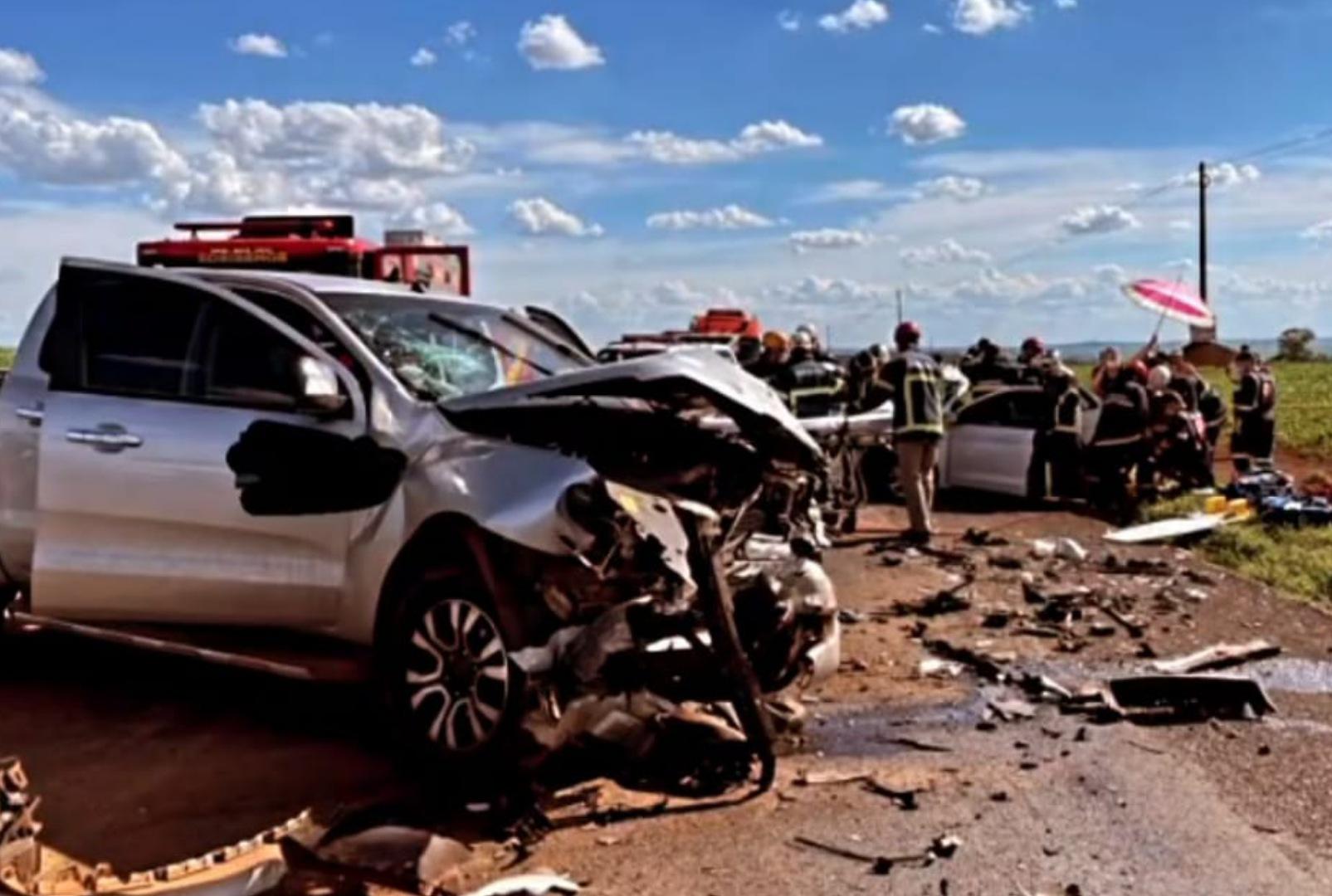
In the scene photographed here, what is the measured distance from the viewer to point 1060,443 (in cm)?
1521

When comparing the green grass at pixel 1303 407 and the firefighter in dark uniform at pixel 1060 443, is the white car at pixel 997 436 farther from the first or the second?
the green grass at pixel 1303 407

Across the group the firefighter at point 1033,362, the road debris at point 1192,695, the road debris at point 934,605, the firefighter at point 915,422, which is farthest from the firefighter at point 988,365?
the road debris at point 1192,695

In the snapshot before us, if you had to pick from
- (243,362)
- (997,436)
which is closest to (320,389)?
(243,362)

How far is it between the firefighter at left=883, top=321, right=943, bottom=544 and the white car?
9.61 feet

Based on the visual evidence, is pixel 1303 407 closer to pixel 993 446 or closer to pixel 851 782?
pixel 993 446

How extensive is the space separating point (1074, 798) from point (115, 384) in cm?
448

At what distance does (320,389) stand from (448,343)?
40.5 inches

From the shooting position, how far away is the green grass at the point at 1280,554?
34.3ft

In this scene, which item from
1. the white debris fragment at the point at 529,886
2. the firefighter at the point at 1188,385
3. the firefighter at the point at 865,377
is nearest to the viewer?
the white debris fragment at the point at 529,886

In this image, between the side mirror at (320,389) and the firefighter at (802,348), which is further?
the firefighter at (802,348)

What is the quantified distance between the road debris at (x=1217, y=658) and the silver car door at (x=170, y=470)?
452 centimetres

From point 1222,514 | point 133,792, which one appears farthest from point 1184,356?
point 133,792

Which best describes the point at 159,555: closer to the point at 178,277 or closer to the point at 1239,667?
the point at 178,277

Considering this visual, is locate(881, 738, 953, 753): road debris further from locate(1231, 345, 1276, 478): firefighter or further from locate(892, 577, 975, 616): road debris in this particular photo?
locate(1231, 345, 1276, 478): firefighter
